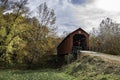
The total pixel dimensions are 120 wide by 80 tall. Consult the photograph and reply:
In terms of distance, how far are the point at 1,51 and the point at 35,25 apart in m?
18.3

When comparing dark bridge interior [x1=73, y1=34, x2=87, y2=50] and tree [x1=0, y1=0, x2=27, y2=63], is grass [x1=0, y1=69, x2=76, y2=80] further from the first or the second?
dark bridge interior [x1=73, y1=34, x2=87, y2=50]

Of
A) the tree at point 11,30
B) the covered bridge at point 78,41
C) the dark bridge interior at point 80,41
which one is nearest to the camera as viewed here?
the tree at point 11,30

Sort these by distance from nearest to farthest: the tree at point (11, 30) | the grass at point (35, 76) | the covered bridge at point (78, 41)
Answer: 1. the grass at point (35, 76)
2. the tree at point (11, 30)
3. the covered bridge at point (78, 41)

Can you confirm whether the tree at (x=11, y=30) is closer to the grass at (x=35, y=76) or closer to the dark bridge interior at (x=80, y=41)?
the grass at (x=35, y=76)

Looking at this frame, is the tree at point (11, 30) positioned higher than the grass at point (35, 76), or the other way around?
the tree at point (11, 30)

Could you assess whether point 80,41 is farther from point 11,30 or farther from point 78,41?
point 11,30

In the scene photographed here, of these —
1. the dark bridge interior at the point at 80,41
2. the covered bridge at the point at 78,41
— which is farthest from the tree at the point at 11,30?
the dark bridge interior at the point at 80,41

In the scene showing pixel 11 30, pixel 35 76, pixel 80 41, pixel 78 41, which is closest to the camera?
pixel 35 76

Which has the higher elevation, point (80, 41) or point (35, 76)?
point (80, 41)

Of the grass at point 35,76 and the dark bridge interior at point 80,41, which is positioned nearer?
the grass at point 35,76

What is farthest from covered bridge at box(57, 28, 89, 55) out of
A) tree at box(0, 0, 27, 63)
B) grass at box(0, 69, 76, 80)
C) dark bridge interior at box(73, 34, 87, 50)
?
grass at box(0, 69, 76, 80)

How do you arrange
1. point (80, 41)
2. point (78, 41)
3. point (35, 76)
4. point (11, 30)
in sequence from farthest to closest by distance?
point (80, 41) < point (78, 41) < point (11, 30) < point (35, 76)

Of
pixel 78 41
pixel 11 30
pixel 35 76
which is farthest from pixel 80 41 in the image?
pixel 35 76

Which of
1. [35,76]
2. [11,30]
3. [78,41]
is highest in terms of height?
[11,30]
